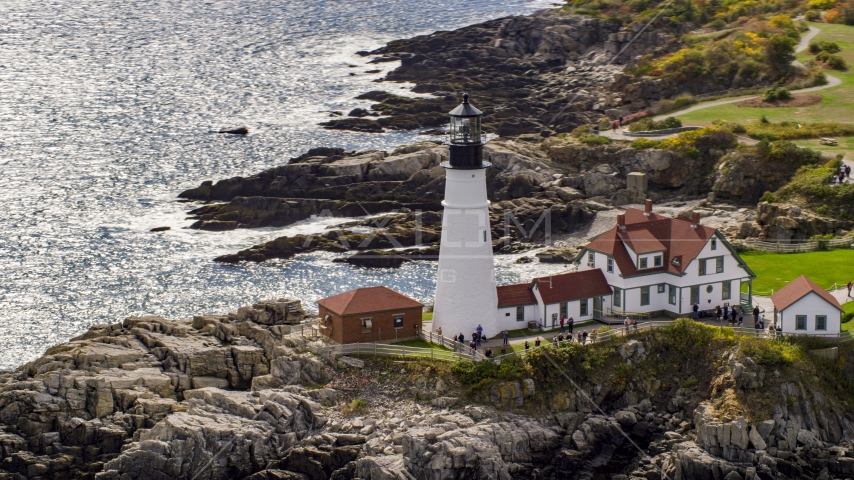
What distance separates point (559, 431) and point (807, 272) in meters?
17.9

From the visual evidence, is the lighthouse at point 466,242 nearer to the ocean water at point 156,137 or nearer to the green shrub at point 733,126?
the ocean water at point 156,137

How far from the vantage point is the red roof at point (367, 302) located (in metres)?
49.7

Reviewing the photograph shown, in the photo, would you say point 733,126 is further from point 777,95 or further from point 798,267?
point 798,267

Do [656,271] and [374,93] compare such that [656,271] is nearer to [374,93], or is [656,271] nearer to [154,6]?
[374,93]

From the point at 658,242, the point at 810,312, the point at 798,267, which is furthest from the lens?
the point at 798,267

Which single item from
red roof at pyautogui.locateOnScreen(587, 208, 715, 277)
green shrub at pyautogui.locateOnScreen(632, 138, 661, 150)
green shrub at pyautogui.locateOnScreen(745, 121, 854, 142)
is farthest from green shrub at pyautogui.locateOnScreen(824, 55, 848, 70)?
red roof at pyautogui.locateOnScreen(587, 208, 715, 277)

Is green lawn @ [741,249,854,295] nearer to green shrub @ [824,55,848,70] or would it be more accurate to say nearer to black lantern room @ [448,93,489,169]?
black lantern room @ [448,93,489,169]

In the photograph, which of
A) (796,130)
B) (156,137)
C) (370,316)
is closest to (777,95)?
(796,130)

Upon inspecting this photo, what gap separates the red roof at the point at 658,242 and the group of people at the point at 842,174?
72.5ft

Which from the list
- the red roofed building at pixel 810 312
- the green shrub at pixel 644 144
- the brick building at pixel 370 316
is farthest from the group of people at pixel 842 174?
the brick building at pixel 370 316

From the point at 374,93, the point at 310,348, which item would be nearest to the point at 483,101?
the point at 374,93

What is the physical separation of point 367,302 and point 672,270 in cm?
1301

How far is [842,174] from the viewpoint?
71688mm

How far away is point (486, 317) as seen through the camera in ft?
165
